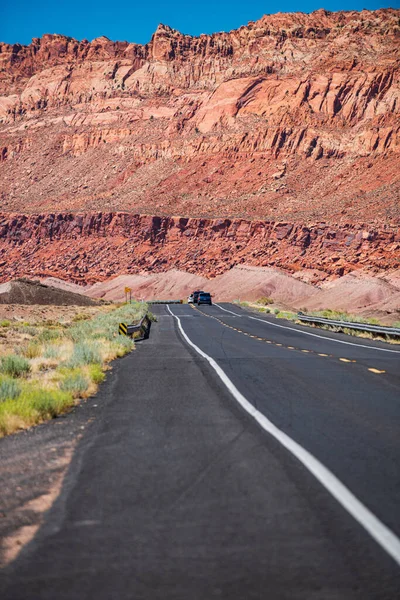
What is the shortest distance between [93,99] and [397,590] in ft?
528

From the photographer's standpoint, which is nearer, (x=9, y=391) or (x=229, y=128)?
(x=9, y=391)

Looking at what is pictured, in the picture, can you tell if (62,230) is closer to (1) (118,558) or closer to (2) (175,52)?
(2) (175,52)

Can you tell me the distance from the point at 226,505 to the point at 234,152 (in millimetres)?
108666

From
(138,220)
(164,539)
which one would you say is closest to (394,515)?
(164,539)

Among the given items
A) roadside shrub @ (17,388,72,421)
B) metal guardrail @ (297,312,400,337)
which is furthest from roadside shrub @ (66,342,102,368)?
metal guardrail @ (297,312,400,337)

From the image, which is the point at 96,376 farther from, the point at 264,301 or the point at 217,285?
the point at 217,285

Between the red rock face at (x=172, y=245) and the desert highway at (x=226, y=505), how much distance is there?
2748 inches

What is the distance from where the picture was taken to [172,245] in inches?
3952

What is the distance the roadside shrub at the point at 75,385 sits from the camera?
35.6 feet

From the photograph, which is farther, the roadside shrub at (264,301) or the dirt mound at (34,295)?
the roadside shrub at (264,301)

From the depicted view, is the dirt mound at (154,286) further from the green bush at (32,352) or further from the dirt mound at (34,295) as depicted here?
the green bush at (32,352)

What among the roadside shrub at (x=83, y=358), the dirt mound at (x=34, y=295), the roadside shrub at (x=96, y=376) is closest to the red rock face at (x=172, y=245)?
the dirt mound at (x=34, y=295)

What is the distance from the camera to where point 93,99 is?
508 feet

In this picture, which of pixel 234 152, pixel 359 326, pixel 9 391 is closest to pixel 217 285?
pixel 234 152
